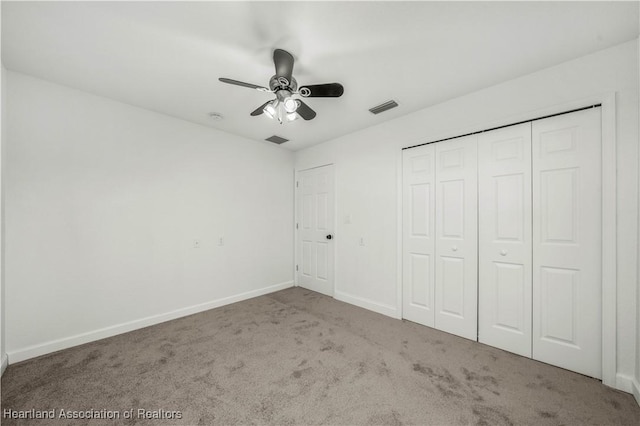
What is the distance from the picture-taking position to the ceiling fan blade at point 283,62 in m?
1.73

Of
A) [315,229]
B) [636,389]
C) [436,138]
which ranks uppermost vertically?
[436,138]

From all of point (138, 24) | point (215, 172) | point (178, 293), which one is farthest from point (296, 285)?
point (138, 24)

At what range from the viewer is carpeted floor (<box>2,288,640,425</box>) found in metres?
1.52

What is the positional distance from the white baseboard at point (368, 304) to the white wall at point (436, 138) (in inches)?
0.5

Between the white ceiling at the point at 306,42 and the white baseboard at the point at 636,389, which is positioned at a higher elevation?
the white ceiling at the point at 306,42

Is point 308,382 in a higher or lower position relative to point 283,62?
lower

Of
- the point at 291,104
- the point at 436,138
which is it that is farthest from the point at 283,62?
the point at 436,138

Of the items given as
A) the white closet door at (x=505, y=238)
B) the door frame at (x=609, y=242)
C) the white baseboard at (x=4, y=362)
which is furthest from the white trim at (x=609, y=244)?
the white baseboard at (x=4, y=362)

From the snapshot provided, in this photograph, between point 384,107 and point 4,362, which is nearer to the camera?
point 4,362

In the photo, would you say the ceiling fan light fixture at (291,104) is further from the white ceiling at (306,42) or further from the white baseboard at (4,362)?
the white baseboard at (4,362)

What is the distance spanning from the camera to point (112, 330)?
99.7 inches

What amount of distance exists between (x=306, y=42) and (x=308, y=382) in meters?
2.61

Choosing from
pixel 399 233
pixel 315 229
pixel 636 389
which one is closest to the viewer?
pixel 636 389

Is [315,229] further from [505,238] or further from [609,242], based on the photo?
[609,242]
